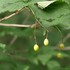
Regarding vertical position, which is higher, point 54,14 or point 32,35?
point 54,14

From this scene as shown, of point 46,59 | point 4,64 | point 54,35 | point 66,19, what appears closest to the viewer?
point 66,19

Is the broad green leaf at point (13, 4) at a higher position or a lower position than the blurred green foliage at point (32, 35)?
higher

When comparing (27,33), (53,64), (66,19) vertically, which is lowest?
(53,64)

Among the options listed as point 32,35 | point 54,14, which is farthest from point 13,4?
point 32,35

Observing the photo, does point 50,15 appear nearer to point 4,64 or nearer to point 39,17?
point 39,17

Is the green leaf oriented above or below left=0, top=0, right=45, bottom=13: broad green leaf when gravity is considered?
below

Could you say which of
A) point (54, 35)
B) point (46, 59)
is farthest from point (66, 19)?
point (54, 35)

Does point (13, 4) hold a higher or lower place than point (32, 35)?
higher

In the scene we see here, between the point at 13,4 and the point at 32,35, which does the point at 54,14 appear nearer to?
the point at 13,4

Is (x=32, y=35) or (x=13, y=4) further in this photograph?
(x=32, y=35)

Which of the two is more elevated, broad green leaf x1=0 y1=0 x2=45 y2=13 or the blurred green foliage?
broad green leaf x1=0 y1=0 x2=45 y2=13

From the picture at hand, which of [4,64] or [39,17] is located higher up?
[39,17]
